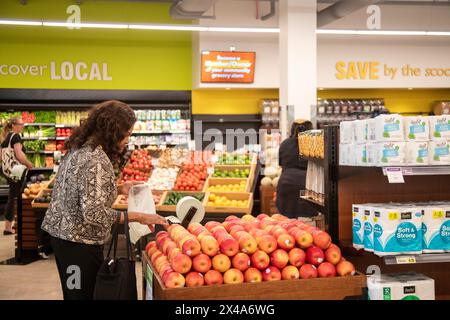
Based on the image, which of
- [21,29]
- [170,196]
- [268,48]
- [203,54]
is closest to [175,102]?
[203,54]

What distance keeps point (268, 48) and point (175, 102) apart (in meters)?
2.29

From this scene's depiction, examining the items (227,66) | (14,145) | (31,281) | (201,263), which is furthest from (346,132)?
(227,66)

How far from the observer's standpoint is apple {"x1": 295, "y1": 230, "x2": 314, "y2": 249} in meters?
2.86

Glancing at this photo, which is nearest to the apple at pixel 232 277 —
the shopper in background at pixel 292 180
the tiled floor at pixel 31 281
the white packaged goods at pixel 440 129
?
Answer: the white packaged goods at pixel 440 129

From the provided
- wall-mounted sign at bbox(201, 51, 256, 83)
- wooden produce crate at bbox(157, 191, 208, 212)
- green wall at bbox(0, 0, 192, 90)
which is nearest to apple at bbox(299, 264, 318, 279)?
wooden produce crate at bbox(157, 191, 208, 212)

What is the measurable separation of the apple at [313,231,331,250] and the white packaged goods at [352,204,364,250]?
18cm

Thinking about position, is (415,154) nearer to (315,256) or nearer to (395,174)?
(395,174)

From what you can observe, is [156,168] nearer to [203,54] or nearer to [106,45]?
[203,54]

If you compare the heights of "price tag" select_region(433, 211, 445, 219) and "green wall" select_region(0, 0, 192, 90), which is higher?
"green wall" select_region(0, 0, 192, 90)

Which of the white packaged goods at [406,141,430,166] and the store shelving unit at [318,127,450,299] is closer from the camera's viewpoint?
the white packaged goods at [406,141,430,166]

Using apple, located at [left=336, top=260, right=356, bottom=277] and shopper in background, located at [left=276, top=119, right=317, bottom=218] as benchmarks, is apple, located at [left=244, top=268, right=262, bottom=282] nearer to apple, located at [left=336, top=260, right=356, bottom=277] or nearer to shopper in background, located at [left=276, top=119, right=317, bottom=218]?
apple, located at [left=336, top=260, right=356, bottom=277]

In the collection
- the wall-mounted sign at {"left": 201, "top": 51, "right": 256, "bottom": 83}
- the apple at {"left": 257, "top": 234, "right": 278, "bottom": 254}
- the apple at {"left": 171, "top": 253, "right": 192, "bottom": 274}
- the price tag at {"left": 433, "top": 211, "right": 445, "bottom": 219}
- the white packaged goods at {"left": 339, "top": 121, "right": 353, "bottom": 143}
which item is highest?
the wall-mounted sign at {"left": 201, "top": 51, "right": 256, "bottom": 83}

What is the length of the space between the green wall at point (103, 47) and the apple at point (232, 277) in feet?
31.0
